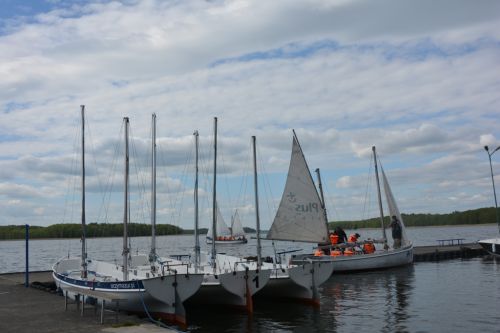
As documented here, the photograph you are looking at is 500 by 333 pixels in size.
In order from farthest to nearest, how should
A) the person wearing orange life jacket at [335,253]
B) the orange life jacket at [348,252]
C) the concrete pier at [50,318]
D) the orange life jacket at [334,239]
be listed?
the orange life jacket at [334,239], the orange life jacket at [348,252], the person wearing orange life jacket at [335,253], the concrete pier at [50,318]

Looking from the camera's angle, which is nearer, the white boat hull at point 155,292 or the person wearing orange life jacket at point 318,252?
the white boat hull at point 155,292

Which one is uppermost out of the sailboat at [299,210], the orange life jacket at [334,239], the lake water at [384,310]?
the sailboat at [299,210]

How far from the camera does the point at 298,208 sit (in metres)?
37.4

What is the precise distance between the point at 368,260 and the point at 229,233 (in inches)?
3007

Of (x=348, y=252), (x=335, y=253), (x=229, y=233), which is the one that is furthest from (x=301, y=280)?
(x=229, y=233)

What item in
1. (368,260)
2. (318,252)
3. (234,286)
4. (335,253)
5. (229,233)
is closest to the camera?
(234,286)

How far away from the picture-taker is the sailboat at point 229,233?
113 m

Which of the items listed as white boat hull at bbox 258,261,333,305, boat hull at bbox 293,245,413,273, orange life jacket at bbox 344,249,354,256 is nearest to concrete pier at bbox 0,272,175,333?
white boat hull at bbox 258,261,333,305

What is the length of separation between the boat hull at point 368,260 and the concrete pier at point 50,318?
20.4m

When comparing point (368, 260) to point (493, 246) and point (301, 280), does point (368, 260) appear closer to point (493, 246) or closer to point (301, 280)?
point (493, 246)

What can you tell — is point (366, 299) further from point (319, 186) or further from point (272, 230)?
point (319, 186)

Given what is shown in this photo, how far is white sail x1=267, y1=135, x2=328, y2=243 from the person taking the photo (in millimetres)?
37219

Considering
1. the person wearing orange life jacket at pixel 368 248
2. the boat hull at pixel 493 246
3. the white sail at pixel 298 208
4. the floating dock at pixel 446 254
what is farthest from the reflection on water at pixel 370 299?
the boat hull at pixel 493 246

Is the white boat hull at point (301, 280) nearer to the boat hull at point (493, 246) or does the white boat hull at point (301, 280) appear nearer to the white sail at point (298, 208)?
the white sail at point (298, 208)
